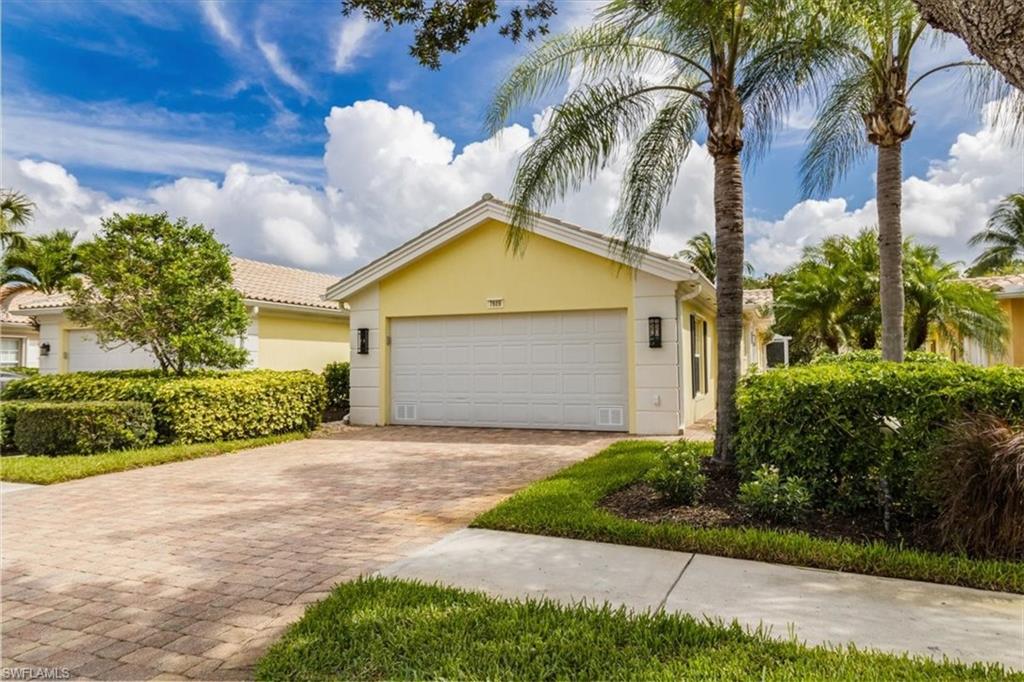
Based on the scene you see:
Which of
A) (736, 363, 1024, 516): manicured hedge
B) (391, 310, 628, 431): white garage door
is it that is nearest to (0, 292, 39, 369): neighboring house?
(391, 310, 628, 431): white garage door

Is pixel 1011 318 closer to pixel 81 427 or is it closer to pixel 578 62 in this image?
pixel 578 62

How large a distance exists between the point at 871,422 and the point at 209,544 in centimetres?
617

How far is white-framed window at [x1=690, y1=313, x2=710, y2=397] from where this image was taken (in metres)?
14.1

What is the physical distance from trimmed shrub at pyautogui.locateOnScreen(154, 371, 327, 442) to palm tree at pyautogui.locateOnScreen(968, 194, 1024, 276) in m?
37.6

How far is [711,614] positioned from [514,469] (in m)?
5.16

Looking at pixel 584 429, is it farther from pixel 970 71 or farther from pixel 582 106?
pixel 970 71

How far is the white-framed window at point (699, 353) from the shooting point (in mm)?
14148

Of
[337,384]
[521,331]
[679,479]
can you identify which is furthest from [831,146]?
[337,384]

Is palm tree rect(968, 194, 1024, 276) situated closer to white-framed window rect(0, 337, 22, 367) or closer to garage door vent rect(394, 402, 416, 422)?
garage door vent rect(394, 402, 416, 422)

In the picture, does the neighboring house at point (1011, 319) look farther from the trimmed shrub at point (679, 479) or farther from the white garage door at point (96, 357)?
the white garage door at point (96, 357)

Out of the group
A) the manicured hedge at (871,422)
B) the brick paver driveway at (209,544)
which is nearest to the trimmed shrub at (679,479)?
the manicured hedge at (871,422)

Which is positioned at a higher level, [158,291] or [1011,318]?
[158,291]

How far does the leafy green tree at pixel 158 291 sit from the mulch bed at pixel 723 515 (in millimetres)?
9221

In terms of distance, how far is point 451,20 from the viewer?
539cm
